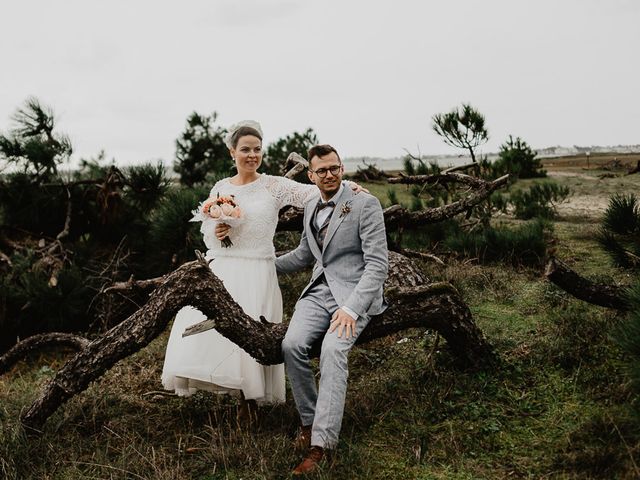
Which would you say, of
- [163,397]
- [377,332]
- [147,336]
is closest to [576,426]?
[377,332]

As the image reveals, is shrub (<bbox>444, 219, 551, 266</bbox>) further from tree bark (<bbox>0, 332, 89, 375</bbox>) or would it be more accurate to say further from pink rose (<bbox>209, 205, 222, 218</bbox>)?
tree bark (<bbox>0, 332, 89, 375</bbox>)

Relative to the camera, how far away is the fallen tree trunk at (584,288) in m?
3.40

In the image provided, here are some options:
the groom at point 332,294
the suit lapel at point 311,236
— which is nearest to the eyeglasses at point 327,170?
the groom at point 332,294

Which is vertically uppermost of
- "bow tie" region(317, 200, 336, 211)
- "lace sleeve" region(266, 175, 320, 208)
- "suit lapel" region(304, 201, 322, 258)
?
"lace sleeve" region(266, 175, 320, 208)

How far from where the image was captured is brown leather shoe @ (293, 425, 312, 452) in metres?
2.95

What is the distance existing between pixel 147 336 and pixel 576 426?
233 centimetres

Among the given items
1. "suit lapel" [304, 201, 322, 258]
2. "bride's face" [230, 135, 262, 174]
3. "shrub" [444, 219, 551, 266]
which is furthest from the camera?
"shrub" [444, 219, 551, 266]

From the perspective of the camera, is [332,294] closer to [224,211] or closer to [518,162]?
[224,211]

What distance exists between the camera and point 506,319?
14.7 ft

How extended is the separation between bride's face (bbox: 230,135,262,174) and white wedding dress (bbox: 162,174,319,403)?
0.14 metres

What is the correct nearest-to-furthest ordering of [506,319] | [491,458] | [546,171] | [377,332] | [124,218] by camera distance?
[491,458] < [377,332] < [506,319] < [124,218] < [546,171]

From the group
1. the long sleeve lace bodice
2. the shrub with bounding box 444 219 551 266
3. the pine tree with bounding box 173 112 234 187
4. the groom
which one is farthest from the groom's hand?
the pine tree with bounding box 173 112 234 187

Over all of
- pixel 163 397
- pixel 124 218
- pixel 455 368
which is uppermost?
pixel 124 218

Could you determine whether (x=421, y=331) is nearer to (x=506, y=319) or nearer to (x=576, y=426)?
(x=506, y=319)
